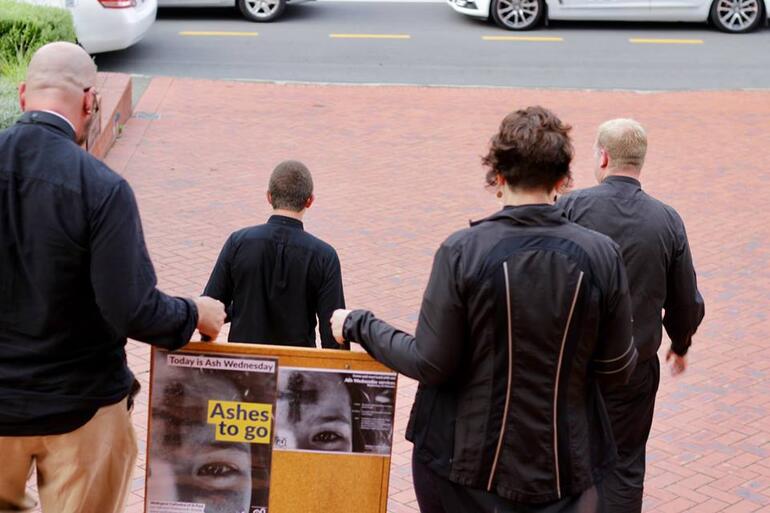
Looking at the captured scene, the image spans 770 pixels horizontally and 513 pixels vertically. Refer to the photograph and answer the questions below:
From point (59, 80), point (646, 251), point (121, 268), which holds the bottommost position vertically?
point (646, 251)

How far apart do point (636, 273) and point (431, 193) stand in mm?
6279

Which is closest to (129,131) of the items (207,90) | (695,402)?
(207,90)

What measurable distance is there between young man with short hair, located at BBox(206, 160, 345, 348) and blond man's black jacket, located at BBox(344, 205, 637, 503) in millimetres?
1324

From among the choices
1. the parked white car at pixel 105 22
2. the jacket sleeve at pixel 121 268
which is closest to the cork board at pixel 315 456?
the jacket sleeve at pixel 121 268

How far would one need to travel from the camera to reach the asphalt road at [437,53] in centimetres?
1548

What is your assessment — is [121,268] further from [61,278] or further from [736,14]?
[736,14]

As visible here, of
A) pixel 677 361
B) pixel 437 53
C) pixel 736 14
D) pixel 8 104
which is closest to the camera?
pixel 677 361

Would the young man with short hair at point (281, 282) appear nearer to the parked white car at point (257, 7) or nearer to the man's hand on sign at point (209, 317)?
the man's hand on sign at point (209, 317)

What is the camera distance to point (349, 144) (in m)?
12.3

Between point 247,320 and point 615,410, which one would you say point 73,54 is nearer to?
point 247,320

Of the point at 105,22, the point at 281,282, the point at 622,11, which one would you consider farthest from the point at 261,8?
the point at 281,282

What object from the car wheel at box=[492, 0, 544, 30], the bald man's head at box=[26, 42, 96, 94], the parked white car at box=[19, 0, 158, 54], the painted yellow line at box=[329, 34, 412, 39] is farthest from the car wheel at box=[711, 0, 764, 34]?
the bald man's head at box=[26, 42, 96, 94]

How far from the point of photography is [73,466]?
3.65 meters

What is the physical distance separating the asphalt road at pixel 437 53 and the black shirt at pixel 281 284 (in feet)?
34.9
